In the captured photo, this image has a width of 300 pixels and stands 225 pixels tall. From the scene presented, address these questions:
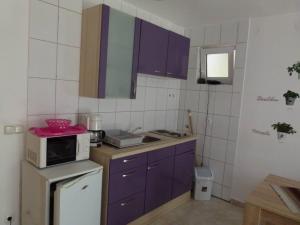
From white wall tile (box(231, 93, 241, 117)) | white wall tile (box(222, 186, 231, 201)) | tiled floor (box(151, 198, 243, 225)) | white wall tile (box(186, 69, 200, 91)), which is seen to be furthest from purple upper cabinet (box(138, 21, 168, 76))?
white wall tile (box(222, 186, 231, 201))

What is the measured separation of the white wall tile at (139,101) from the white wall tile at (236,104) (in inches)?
46.8

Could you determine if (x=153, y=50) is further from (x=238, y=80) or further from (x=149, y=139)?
(x=238, y=80)

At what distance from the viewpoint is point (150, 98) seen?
3113 millimetres

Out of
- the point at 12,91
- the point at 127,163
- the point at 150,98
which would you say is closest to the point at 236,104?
the point at 150,98

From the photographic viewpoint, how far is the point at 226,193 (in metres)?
3.17

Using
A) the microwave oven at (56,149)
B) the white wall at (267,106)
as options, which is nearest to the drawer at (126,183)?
the microwave oven at (56,149)

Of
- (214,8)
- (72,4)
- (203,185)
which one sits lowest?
(203,185)

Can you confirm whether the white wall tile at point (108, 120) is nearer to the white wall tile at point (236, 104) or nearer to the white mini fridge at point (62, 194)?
the white mini fridge at point (62, 194)

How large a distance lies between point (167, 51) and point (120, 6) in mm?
728

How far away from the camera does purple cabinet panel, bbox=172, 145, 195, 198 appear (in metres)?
2.85

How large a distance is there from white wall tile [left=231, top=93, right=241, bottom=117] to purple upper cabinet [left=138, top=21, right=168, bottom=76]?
1029mm

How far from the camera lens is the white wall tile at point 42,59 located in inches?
75.4

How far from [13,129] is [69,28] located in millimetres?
1011

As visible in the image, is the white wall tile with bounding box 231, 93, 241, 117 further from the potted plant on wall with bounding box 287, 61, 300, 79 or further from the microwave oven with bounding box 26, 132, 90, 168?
the microwave oven with bounding box 26, 132, 90, 168
